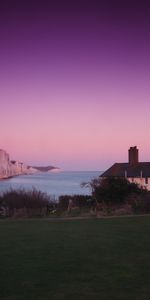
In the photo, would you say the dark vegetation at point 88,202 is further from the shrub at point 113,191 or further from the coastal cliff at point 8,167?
the coastal cliff at point 8,167

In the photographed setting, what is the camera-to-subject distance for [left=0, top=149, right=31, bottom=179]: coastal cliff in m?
99.5

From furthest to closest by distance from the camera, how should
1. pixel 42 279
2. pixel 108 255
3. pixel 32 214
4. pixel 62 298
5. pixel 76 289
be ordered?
pixel 32 214 < pixel 108 255 < pixel 42 279 < pixel 76 289 < pixel 62 298

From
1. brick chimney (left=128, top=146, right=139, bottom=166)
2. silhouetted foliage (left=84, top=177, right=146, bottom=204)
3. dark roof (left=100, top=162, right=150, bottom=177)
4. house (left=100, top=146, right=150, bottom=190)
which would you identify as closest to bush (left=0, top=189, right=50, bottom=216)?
silhouetted foliage (left=84, top=177, right=146, bottom=204)

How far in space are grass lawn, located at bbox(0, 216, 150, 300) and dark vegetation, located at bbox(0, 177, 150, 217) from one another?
517 centimetres

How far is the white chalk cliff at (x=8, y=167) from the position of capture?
99.5m

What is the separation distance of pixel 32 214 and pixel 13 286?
454 inches

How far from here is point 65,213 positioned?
709 inches

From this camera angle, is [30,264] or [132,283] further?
[30,264]

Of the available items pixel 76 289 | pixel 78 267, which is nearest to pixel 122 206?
pixel 78 267

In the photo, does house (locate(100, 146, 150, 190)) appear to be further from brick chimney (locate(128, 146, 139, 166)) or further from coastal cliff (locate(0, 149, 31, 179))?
coastal cliff (locate(0, 149, 31, 179))

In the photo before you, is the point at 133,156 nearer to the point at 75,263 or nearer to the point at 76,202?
the point at 76,202

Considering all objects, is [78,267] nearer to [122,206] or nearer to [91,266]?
[91,266]

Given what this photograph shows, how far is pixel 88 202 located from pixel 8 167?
284ft

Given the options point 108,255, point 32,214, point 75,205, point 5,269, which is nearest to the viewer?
point 5,269
